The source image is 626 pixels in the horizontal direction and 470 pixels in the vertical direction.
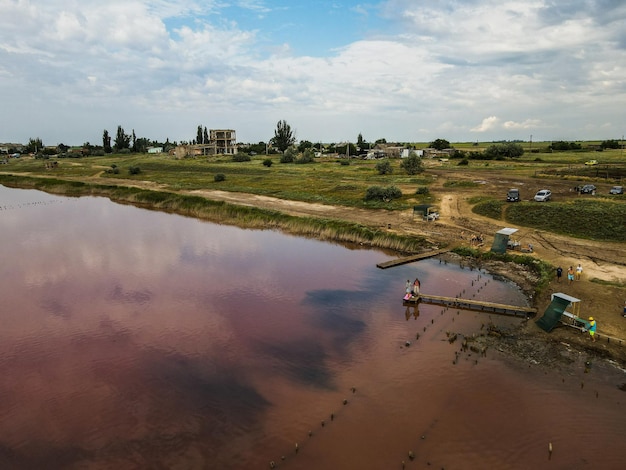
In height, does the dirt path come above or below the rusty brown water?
above

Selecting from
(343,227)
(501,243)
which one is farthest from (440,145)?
(501,243)

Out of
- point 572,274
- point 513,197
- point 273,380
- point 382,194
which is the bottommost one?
point 273,380

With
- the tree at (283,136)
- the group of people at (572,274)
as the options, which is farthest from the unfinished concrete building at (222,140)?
the group of people at (572,274)

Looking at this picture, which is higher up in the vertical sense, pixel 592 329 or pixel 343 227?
pixel 343 227

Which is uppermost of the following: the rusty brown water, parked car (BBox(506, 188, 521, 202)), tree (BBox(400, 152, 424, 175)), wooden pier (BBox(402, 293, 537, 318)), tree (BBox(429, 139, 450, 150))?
tree (BBox(429, 139, 450, 150))

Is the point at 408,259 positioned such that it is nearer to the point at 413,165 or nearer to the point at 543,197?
the point at 543,197

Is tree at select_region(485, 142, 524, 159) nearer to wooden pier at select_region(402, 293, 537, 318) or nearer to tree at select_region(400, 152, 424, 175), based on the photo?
tree at select_region(400, 152, 424, 175)

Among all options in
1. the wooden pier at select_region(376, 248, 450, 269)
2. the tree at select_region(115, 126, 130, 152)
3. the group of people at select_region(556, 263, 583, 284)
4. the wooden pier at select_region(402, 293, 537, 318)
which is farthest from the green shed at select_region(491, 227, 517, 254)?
the tree at select_region(115, 126, 130, 152)
